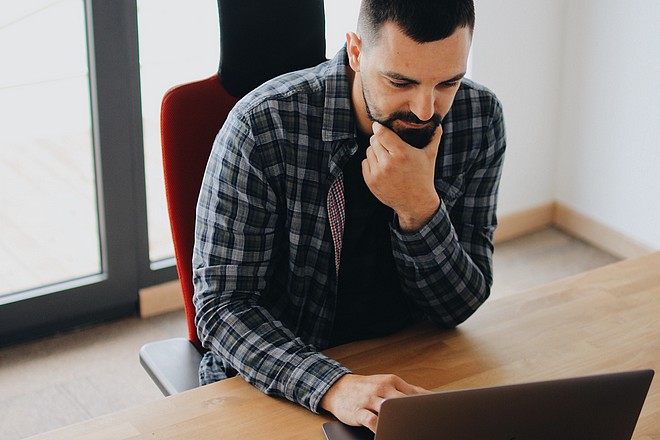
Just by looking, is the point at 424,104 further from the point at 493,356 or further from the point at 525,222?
the point at 525,222

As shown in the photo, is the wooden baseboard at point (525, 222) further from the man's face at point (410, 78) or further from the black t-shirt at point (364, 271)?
the man's face at point (410, 78)

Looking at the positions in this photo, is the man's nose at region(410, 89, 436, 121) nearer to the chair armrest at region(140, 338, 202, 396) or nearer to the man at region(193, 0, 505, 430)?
the man at region(193, 0, 505, 430)

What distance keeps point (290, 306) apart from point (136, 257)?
1.45m

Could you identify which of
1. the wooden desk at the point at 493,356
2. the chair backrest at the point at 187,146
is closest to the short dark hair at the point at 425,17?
the chair backrest at the point at 187,146

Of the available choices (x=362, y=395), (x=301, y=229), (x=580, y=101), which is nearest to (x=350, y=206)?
(x=301, y=229)

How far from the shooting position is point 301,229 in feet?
4.99

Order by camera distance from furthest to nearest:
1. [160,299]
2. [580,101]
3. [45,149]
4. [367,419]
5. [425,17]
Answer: [580,101] → [160,299] → [45,149] → [425,17] → [367,419]

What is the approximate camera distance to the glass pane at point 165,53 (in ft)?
9.16

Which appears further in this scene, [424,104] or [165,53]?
[165,53]

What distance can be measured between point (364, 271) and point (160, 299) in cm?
153

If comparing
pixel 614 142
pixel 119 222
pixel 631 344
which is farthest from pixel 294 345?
pixel 614 142

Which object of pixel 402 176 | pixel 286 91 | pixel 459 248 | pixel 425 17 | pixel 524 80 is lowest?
pixel 524 80

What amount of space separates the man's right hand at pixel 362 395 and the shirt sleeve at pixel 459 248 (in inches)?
10.0

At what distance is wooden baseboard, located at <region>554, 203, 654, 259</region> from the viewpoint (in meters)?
3.35
